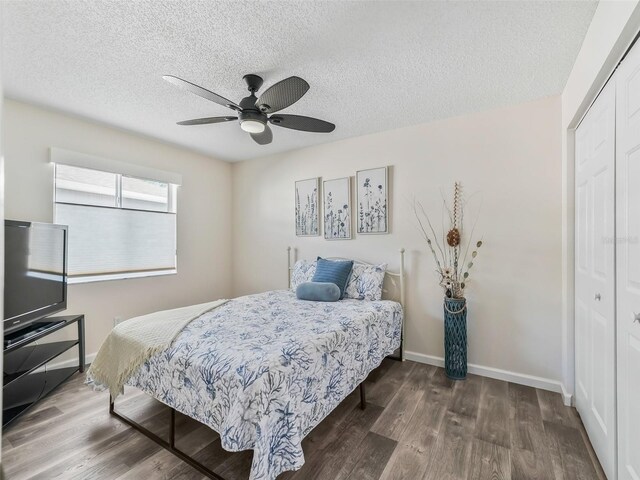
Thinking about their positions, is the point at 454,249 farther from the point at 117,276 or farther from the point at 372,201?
the point at 117,276

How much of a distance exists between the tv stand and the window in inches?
25.6

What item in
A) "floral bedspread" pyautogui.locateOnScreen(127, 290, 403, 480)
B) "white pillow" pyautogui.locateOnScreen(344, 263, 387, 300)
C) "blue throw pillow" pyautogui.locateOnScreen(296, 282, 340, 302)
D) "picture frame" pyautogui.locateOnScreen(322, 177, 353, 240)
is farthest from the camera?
"picture frame" pyautogui.locateOnScreen(322, 177, 353, 240)

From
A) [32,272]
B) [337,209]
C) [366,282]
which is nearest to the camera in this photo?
[32,272]

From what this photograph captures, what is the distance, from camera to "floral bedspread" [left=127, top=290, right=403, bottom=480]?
1511mm

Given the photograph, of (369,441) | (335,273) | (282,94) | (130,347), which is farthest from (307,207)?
(369,441)

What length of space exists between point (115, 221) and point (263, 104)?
2.32m

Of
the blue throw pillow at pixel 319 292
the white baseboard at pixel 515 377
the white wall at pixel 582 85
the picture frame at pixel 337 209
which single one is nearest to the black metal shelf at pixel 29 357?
the blue throw pillow at pixel 319 292

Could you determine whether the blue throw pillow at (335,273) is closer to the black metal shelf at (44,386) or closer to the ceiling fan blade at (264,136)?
the ceiling fan blade at (264,136)

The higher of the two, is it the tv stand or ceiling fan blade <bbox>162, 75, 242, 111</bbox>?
ceiling fan blade <bbox>162, 75, 242, 111</bbox>

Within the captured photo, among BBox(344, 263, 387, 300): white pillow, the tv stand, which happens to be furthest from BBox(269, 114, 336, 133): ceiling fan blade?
the tv stand

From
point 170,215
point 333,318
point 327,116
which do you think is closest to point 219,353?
point 333,318

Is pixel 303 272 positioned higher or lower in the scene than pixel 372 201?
lower

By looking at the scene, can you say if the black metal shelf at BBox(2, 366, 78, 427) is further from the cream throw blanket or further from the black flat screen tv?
the black flat screen tv

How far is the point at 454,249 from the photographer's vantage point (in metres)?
3.07
